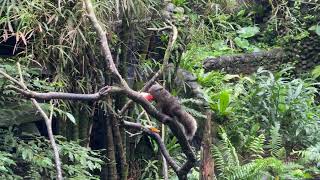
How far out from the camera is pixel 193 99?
5410 mm

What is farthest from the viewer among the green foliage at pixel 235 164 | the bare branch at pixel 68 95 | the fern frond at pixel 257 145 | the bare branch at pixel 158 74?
the fern frond at pixel 257 145

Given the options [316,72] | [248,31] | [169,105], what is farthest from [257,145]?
[169,105]

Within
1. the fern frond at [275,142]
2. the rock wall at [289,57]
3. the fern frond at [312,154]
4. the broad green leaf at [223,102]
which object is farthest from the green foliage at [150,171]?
the rock wall at [289,57]

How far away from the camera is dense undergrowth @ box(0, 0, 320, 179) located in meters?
3.56

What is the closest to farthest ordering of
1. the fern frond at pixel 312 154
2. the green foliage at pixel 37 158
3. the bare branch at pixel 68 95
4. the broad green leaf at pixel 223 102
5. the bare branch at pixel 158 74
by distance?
the bare branch at pixel 68 95 → the bare branch at pixel 158 74 → the green foliage at pixel 37 158 → the fern frond at pixel 312 154 → the broad green leaf at pixel 223 102

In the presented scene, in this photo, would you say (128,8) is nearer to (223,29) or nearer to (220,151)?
(220,151)

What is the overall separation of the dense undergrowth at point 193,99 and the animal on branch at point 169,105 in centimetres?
72

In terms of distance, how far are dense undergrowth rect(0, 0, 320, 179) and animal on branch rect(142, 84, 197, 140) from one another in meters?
0.72

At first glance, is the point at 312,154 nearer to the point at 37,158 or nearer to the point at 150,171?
the point at 150,171

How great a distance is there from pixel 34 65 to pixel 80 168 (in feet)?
2.83

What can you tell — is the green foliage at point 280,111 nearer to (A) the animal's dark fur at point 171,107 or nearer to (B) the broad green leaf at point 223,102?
(B) the broad green leaf at point 223,102

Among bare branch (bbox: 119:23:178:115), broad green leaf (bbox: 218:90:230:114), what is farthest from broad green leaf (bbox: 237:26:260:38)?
bare branch (bbox: 119:23:178:115)

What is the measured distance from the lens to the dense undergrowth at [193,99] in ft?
11.7

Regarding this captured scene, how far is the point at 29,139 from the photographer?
3.71m
